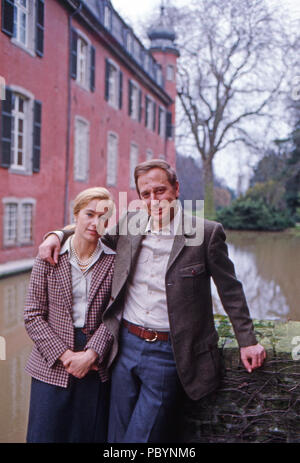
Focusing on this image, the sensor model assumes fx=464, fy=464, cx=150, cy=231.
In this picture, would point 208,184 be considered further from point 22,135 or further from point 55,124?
point 22,135

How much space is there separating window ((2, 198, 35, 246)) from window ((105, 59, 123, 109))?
4.82 m

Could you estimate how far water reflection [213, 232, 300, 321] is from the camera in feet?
20.9

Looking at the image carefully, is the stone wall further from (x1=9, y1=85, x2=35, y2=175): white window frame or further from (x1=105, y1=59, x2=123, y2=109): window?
(x1=105, y1=59, x2=123, y2=109): window

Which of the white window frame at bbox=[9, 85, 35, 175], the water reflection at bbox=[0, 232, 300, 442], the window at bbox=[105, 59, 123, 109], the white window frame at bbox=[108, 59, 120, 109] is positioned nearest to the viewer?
the water reflection at bbox=[0, 232, 300, 442]

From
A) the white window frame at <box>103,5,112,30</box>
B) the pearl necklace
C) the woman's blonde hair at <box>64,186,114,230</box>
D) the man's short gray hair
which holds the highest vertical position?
the white window frame at <box>103,5,112,30</box>

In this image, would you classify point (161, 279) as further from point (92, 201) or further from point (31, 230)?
point (31, 230)

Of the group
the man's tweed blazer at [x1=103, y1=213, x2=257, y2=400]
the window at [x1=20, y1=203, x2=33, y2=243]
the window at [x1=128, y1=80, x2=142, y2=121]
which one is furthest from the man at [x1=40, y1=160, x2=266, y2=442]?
the window at [x1=128, y1=80, x2=142, y2=121]

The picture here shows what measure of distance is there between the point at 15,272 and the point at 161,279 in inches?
254

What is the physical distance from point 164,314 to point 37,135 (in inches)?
293

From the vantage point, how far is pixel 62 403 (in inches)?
74.8

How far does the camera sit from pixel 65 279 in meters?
1.87

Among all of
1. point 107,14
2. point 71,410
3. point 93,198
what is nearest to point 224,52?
point 93,198

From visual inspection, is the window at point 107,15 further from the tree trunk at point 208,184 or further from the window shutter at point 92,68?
the window shutter at point 92,68
